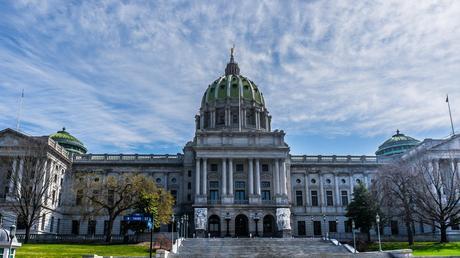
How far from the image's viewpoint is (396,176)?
58062mm

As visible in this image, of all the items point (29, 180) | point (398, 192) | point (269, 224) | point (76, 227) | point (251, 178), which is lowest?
point (76, 227)

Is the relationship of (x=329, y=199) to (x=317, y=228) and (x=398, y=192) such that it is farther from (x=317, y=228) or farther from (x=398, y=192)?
(x=398, y=192)

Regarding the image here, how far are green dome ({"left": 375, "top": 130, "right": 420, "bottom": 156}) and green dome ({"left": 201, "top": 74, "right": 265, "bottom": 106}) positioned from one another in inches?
1109

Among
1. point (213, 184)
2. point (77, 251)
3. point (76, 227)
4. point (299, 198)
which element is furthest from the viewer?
point (299, 198)

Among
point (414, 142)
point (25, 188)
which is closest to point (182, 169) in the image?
point (25, 188)

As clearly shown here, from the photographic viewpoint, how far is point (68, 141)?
94688 mm

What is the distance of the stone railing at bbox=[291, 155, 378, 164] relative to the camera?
84750 millimetres

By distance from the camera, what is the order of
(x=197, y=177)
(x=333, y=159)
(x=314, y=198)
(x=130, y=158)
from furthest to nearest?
(x=333, y=159) < (x=130, y=158) < (x=314, y=198) < (x=197, y=177)

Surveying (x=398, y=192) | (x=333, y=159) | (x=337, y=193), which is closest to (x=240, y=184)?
(x=337, y=193)

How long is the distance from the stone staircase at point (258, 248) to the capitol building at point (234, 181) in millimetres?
14858

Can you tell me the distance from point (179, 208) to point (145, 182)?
63.3ft

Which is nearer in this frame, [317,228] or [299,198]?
[317,228]

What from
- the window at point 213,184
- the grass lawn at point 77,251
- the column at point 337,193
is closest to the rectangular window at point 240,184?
the window at point 213,184

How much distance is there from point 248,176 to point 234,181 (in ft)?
8.40
